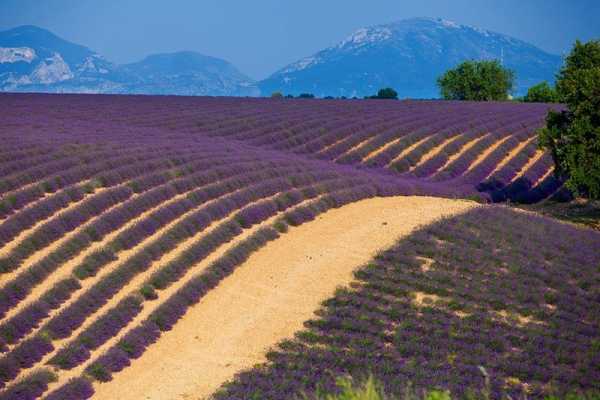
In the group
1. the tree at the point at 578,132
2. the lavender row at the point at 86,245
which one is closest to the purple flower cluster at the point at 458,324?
the lavender row at the point at 86,245

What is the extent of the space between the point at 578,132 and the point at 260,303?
15882mm

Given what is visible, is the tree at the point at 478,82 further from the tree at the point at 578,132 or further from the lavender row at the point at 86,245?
the lavender row at the point at 86,245

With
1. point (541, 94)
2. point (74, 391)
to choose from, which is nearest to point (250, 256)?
point (74, 391)

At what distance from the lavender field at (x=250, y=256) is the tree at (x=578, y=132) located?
3.02 m

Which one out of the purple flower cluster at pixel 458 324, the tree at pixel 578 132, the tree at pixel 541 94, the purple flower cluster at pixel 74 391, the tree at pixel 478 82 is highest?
the tree at pixel 478 82

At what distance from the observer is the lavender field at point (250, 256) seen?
16.4 metres

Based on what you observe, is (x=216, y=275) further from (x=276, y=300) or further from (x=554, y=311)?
(x=554, y=311)

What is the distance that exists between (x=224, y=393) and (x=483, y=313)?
6501 mm

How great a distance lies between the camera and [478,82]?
306 feet

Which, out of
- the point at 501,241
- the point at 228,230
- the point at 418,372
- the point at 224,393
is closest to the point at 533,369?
the point at 418,372

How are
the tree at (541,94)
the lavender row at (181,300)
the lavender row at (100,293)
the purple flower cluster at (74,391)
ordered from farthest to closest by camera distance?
the tree at (541,94) < the lavender row at (100,293) < the lavender row at (181,300) < the purple flower cluster at (74,391)

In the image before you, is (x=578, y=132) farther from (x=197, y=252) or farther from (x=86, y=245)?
(x=86, y=245)

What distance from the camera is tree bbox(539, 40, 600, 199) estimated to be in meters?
30.2

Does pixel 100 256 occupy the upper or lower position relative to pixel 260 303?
upper
